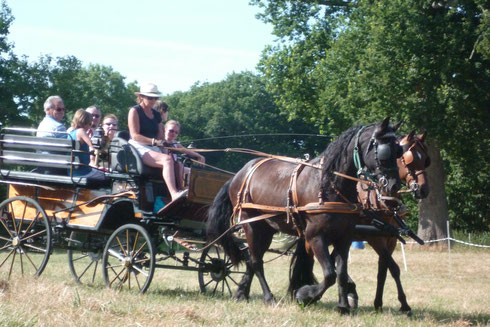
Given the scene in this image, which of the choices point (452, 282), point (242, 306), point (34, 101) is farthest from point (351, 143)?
point (34, 101)

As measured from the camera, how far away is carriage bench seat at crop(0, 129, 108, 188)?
9.15m

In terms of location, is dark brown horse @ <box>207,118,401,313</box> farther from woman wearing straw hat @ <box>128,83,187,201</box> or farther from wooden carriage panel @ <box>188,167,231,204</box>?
woman wearing straw hat @ <box>128,83,187,201</box>

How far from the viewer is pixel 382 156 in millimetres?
6965

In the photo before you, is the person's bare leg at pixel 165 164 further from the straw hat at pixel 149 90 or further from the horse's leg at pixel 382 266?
the horse's leg at pixel 382 266

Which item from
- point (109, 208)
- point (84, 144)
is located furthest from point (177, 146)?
point (84, 144)

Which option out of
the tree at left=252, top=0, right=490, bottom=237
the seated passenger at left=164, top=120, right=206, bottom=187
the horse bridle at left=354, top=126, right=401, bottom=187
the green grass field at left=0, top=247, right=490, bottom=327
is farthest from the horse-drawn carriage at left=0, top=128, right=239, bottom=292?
the tree at left=252, top=0, right=490, bottom=237

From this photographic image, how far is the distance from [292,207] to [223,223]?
56.7 inches

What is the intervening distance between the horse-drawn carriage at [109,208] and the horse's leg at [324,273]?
5.65 feet

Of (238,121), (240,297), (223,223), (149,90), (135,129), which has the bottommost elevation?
(240,297)

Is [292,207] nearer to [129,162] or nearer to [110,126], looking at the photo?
[129,162]

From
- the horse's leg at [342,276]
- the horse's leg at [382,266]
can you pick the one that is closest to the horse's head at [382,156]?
the horse's leg at [342,276]

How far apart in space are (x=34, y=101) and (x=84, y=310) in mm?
31188

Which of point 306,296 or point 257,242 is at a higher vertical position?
point 257,242

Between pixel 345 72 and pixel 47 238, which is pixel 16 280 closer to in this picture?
pixel 47 238
